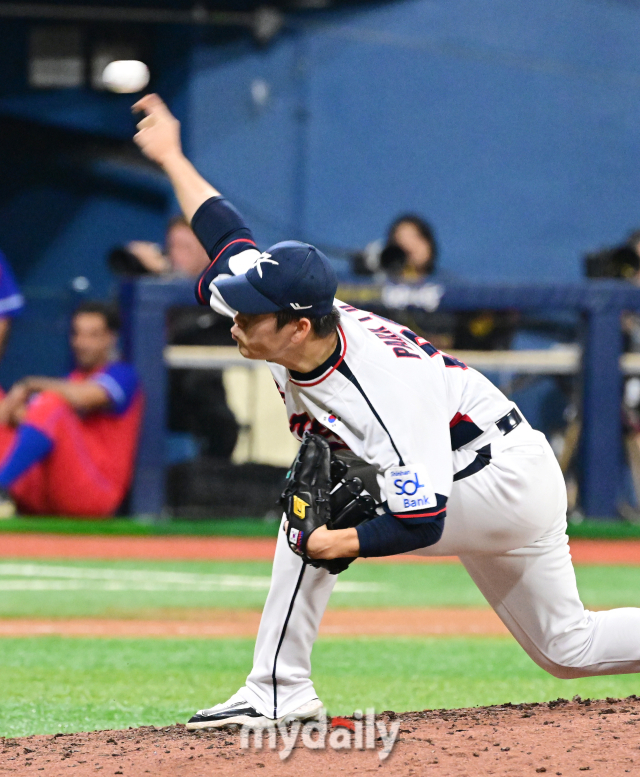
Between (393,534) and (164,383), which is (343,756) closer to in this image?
(393,534)

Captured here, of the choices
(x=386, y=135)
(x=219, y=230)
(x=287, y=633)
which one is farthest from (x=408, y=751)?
(x=386, y=135)

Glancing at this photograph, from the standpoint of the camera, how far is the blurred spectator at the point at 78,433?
28.4 ft

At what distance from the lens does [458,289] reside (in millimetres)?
9008

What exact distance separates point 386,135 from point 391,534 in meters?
11.7

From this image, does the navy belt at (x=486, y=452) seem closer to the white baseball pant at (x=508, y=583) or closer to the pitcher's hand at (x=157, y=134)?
the white baseball pant at (x=508, y=583)

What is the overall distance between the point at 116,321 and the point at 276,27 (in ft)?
19.0

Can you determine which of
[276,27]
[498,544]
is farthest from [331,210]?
[498,544]

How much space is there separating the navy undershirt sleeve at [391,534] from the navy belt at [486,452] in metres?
0.32

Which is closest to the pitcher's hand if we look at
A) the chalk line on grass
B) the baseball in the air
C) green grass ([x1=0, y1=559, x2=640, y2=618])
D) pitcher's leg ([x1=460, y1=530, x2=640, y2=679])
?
the baseball in the air

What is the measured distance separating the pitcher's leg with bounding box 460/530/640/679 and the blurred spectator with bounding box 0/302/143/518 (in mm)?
5714

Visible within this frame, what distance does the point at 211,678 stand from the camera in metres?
4.48

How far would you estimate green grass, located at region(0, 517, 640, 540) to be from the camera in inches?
341

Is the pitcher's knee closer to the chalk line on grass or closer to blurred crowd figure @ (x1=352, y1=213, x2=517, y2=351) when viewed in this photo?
the chalk line on grass

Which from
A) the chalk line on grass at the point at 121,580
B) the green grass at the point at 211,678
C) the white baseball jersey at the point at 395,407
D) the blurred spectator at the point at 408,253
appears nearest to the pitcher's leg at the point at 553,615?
the white baseball jersey at the point at 395,407
